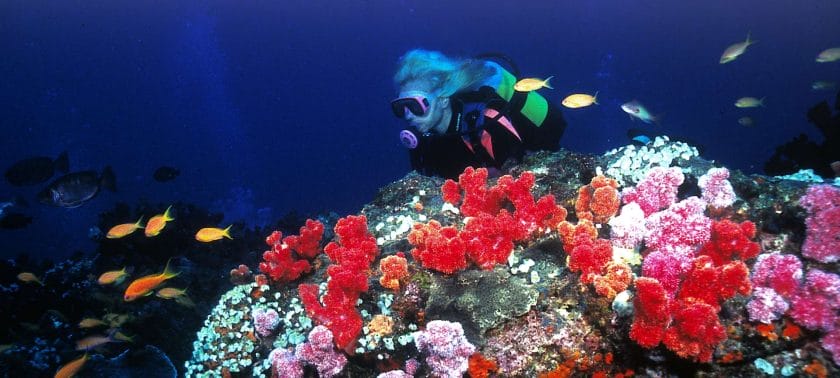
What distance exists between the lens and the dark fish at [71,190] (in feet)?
21.2

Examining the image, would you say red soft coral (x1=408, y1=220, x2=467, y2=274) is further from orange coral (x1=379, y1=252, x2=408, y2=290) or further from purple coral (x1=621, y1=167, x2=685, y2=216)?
purple coral (x1=621, y1=167, x2=685, y2=216)

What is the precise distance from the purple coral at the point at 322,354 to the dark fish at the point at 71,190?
19.3ft

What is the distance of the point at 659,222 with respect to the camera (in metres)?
3.01

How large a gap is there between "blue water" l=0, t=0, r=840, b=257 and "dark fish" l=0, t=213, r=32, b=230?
3419 cm

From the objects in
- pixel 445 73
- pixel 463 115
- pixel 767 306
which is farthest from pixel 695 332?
pixel 445 73

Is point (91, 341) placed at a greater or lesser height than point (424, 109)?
lesser

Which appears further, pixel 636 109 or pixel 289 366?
pixel 636 109

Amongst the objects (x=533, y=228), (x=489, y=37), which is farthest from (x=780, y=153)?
(x=489, y=37)

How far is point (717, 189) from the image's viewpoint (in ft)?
10.9

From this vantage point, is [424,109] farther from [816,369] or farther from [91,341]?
[91,341]

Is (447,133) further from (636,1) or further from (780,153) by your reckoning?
(636,1)

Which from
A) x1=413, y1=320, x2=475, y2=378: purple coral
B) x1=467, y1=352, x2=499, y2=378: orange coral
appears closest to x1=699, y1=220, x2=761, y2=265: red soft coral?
x1=467, y1=352, x2=499, y2=378: orange coral

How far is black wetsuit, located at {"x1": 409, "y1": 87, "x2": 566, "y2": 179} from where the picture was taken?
511 cm

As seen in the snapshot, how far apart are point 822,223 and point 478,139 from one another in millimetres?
3307
